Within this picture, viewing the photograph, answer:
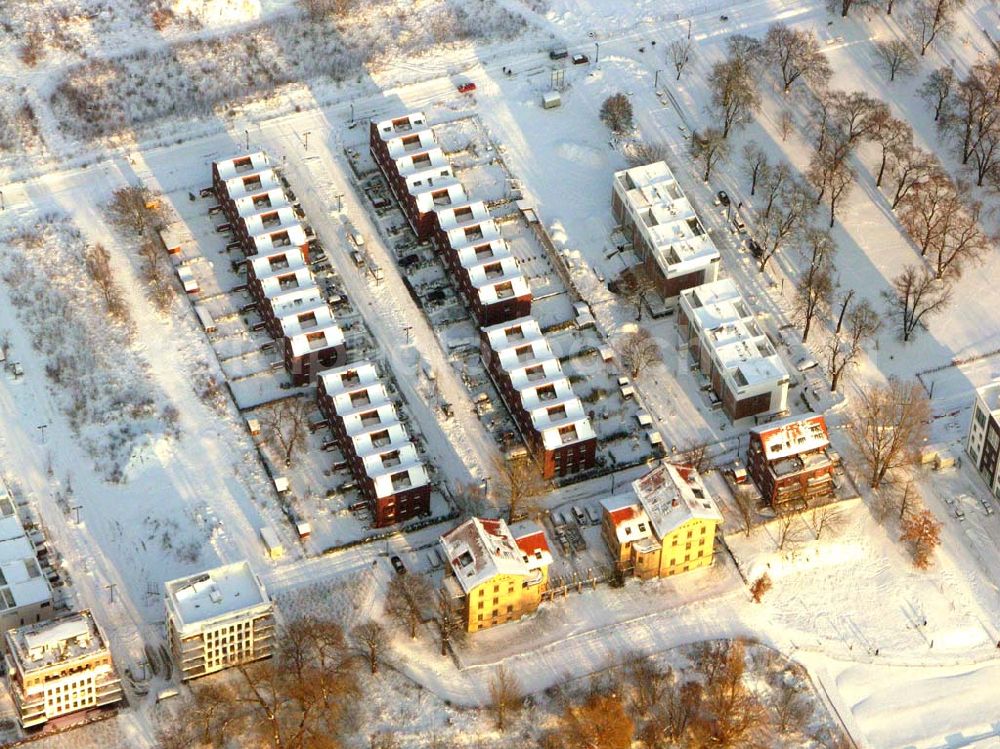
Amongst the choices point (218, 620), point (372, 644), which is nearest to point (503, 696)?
point (372, 644)

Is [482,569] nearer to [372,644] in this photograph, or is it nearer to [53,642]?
→ [372,644]

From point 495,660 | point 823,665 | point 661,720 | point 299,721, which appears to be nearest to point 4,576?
point 299,721

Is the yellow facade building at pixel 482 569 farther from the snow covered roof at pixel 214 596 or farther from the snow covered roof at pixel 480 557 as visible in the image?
the snow covered roof at pixel 214 596

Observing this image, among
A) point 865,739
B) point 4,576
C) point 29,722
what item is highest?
point 4,576

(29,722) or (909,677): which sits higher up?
(29,722)

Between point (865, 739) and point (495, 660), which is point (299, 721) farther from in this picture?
A: point (865, 739)

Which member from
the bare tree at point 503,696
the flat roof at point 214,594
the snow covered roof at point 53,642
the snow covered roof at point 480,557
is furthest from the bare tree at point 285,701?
the snow covered roof at point 480,557

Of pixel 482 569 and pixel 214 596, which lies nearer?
pixel 214 596

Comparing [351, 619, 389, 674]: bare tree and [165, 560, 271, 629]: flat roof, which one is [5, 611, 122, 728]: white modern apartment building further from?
[351, 619, 389, 674]: bare tree
